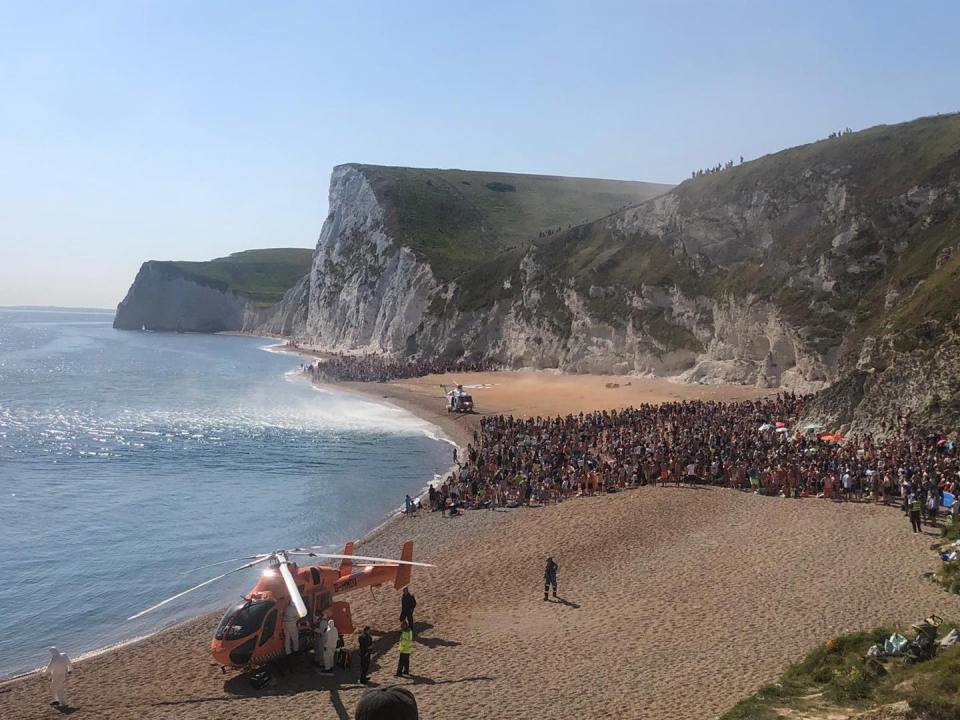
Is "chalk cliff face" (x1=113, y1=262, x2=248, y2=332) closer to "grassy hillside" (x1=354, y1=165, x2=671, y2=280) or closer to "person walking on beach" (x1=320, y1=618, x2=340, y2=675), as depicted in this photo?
"grassy hillside" (x1=354, y1=165, x2=671, y2=280)

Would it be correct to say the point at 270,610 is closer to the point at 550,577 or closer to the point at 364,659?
the point at 364,659

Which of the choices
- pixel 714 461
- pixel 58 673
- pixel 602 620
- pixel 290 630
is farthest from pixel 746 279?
pixel 58 673

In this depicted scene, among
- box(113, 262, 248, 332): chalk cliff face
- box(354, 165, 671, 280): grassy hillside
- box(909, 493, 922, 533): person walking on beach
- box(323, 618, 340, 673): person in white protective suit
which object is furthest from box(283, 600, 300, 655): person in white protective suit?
box(113, 262, 248, 332): chalk cliff face

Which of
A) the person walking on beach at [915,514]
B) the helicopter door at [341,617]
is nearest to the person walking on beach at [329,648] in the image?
the helicopter door at [341,617]

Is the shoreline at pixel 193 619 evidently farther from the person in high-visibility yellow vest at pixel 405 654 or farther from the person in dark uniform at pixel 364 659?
the person in high-visibility yellow vest at pixel 405 654

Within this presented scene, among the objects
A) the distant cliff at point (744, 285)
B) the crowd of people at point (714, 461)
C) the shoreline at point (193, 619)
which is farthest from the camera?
the distant cliff at point (744, 285)
